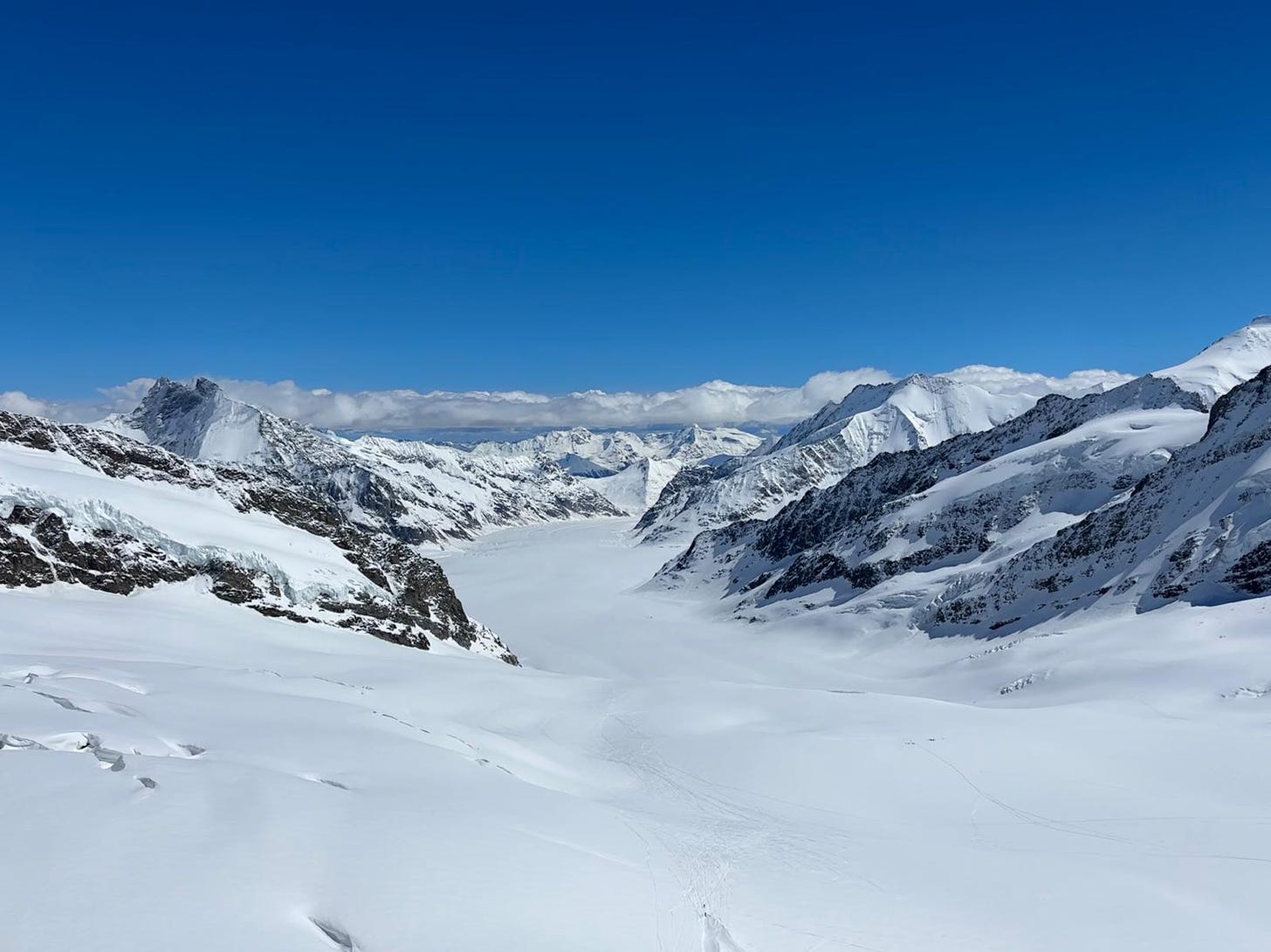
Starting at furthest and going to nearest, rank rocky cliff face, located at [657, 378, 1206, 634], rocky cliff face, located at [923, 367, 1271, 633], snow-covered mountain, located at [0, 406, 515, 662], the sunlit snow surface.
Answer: rocky cliff face, located at [657, 378, 1206, 634], rocky cliff face, located at [923, 367, 1271, 633], snow-covered mountain, located at [0, 406, 515, 662], the sunlit snow surface

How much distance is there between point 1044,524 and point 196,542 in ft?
278

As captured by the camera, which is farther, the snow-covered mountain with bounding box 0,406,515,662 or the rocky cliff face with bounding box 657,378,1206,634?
the rocky cliff face with bounding box 657,378,1206,634

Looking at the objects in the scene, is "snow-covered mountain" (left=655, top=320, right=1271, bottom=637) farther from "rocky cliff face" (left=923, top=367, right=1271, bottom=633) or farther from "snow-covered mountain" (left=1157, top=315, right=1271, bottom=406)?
"snow-covered mountain" (left=1157, top=315, right=1271, bottom=406)

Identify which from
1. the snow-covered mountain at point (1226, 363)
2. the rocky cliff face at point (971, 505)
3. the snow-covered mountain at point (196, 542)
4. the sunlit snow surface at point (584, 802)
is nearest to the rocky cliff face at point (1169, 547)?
the rocky cliff face at point (971, 505)

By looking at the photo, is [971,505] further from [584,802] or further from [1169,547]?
[584,802]

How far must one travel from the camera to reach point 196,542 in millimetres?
49281

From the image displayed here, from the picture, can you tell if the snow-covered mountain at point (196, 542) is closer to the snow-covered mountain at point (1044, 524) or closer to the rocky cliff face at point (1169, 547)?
the snow-covered mountain at point (1044, 524)

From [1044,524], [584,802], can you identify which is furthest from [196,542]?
[1044,524]

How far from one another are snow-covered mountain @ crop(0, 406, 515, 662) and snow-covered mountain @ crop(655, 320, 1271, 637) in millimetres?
49595

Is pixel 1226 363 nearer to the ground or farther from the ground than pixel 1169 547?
farther from the ground

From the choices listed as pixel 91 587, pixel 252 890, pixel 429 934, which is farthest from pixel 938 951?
pixel 91 587

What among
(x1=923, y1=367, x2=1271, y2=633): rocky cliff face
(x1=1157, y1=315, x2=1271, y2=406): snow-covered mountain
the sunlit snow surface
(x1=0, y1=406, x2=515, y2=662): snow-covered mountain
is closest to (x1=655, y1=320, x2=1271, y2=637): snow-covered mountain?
(x1=923, y1=367, x2=1271, y2=633): rocky cliff face

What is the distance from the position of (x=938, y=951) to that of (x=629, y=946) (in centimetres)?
673

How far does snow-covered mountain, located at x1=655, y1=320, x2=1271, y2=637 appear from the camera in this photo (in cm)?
5575
